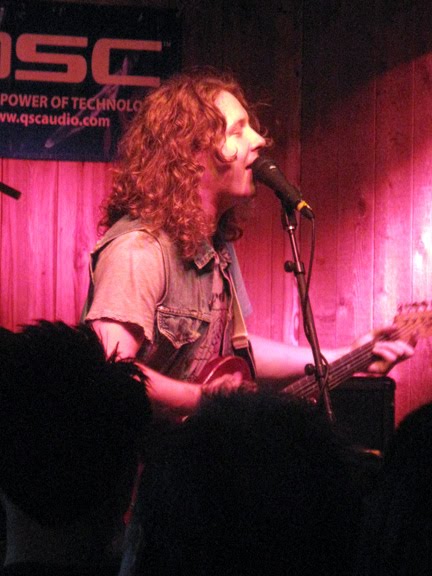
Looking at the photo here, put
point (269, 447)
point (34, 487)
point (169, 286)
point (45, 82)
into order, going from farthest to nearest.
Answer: point (45, 82)
point (169, 286)
point (34, 487)
point (269, 447)

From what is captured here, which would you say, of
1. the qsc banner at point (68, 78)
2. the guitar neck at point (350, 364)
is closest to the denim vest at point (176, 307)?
the guitar neck at point (350, 364)

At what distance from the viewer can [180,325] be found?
2508 mm

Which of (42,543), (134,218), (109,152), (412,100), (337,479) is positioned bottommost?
(42,543)

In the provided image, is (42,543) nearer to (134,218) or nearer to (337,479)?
(337,479)

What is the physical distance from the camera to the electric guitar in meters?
2.54

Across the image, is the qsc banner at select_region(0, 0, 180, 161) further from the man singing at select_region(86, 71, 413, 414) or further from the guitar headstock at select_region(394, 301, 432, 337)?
the guitar headstock at select_region(394, 301, 432, 337)

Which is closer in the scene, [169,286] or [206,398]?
[206,398]

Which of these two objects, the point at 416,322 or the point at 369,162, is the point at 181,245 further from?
the point at 369,162

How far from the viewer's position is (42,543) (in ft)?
3.78

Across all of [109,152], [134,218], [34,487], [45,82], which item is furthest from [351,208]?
[34,487]

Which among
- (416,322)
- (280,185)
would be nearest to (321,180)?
(416,322)

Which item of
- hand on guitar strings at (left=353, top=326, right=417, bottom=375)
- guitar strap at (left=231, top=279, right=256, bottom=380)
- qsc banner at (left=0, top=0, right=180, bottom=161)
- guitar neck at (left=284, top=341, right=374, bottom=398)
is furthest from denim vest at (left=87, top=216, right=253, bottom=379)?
qsc banner at (left=0, top=0, right=180, bottom=161)

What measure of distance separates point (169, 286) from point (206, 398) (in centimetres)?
148

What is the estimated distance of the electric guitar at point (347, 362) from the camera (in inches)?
100
